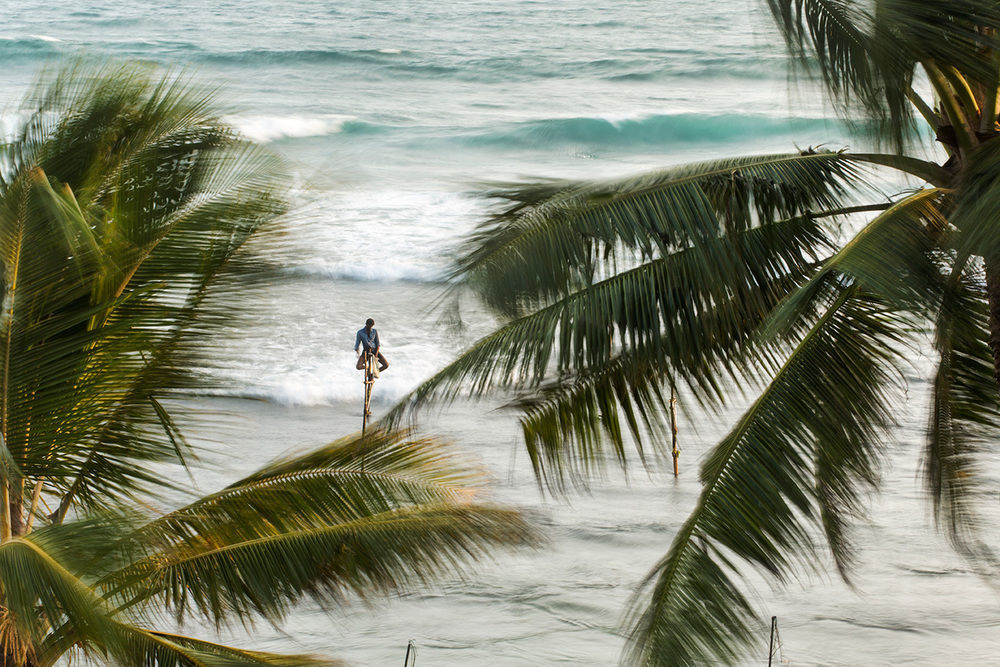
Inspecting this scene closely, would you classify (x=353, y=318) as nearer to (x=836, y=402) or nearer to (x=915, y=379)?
(x=915, y=379)

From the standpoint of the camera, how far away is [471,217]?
589 cm

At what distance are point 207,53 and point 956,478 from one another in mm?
39431

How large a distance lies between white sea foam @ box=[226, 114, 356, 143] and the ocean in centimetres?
10

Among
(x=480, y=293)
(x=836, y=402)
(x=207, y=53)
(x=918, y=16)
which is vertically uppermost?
(x=207, y=53)

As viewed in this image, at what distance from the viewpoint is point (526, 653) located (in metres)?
7.72

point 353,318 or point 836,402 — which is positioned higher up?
point 353,318

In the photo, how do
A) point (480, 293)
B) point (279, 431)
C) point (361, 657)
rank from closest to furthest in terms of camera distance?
point (480, 293) < point (361, 657) < point (279, 431)

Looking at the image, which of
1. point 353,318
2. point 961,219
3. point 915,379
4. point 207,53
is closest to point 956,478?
point 961,219

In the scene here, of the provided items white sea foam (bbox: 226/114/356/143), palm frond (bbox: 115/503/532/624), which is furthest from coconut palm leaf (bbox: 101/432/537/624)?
white sea foam (bbox: 226/114/356/143)

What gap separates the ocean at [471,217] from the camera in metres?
7.84

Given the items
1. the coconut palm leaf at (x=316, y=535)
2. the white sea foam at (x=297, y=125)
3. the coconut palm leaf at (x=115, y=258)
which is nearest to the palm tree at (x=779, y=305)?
the coconut palm leaf at (x=316, y=535)

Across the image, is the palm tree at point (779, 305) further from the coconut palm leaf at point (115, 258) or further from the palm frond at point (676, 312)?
the coconut palm leaf at point (115, 258)

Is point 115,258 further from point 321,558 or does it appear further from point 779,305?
point 779,305

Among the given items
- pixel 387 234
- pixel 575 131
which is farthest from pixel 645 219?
pixel 575 131
